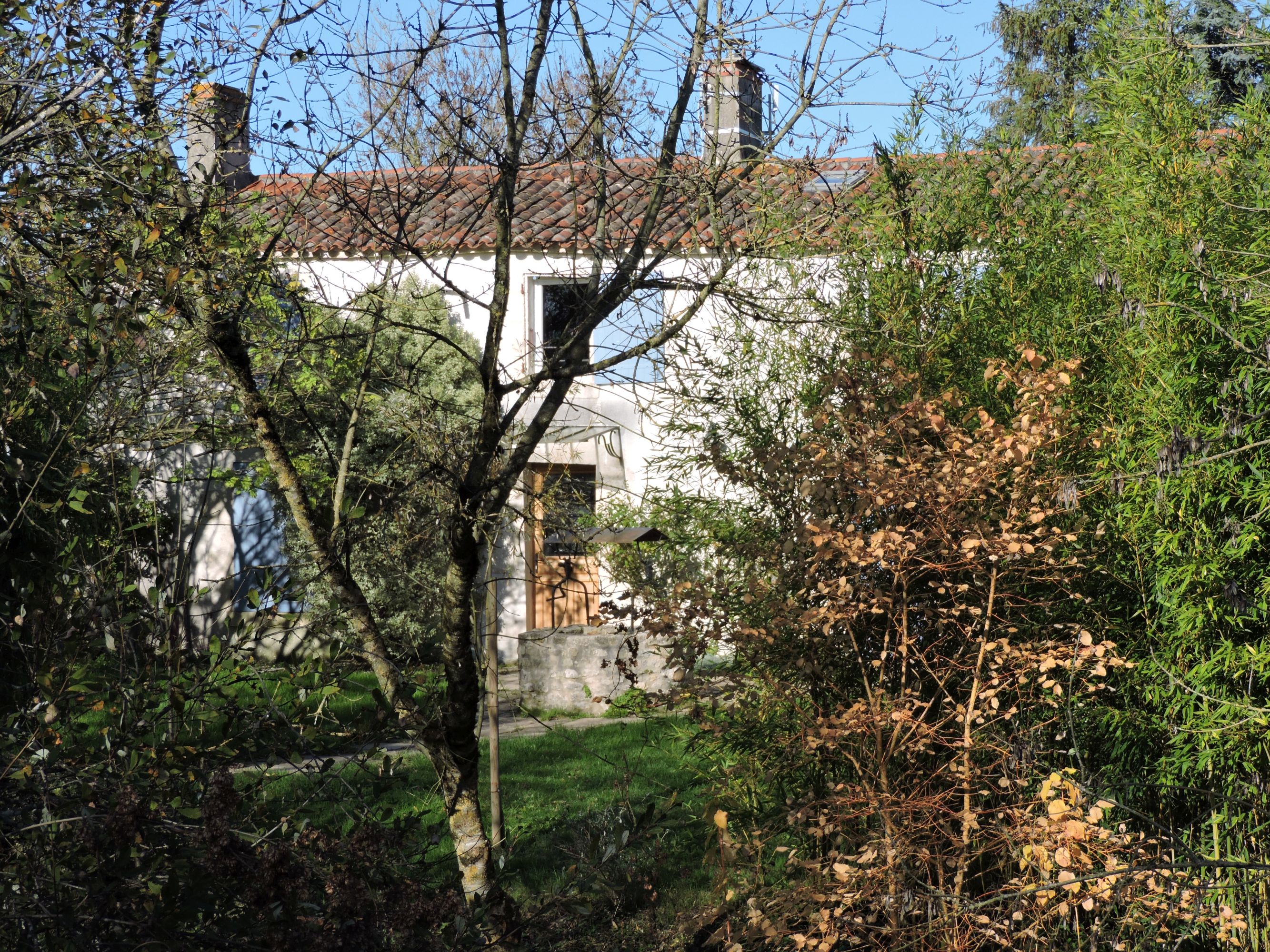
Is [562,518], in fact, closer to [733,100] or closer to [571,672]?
[733,100]

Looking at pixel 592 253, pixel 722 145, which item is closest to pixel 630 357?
pixel 592 253

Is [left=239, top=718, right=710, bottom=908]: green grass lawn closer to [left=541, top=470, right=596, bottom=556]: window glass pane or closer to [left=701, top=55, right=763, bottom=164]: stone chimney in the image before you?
[left=541, top=470, right=596, bottom=556]: window glass pane

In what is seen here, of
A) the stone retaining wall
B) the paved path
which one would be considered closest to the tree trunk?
the paved path

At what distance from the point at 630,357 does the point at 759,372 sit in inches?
83.9

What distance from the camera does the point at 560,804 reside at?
7.15 meters

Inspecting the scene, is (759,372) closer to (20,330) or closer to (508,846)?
(508,846)

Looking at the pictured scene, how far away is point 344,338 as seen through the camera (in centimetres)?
361

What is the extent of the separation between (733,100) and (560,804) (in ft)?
16.1

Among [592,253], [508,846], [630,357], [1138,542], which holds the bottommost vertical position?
[508,846]

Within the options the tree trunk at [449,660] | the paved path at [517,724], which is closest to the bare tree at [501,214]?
the tree trunk at [449,660]

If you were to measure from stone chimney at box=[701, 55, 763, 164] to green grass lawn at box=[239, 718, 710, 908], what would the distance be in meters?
2.16

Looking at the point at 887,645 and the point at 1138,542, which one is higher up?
the point at 1138,542

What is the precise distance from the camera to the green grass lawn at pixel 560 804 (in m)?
3.34

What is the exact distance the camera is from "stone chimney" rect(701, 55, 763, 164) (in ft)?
12.2
